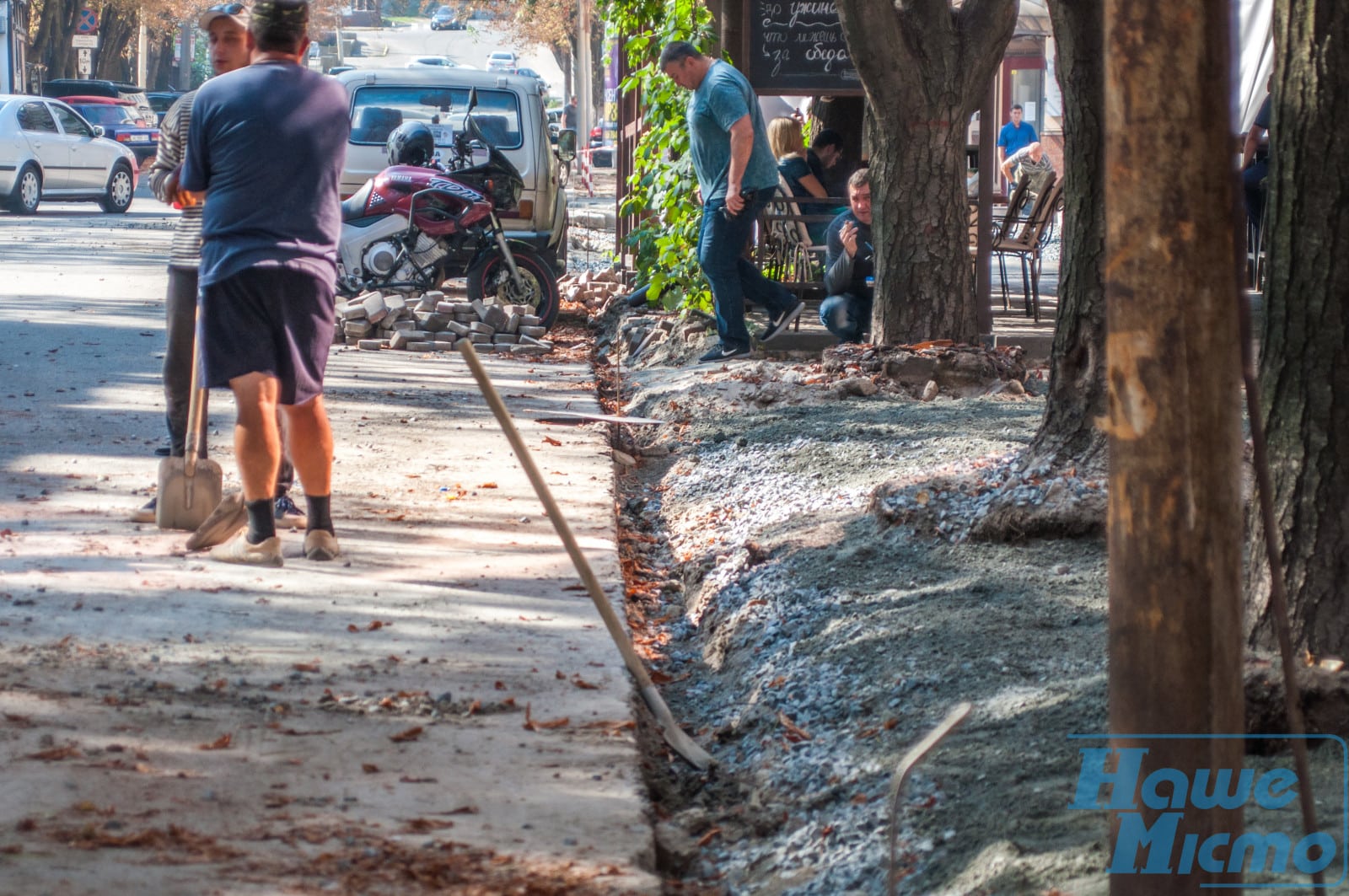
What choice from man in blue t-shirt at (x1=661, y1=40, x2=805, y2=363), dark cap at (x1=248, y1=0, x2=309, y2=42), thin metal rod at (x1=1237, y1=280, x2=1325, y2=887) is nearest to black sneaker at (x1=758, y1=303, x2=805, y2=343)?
man in blue t-shirt at (x1=661, y1=40, x2=805, y2=363)

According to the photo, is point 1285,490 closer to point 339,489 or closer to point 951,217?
point 339,489

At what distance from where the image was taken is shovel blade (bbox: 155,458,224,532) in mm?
5719

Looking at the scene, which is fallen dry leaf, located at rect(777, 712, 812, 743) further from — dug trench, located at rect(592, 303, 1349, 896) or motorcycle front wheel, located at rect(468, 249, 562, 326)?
motorcycle front wheel, located at rect(468, 249, 562, 326)

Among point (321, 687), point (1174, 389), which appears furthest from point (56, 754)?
point (1174, 389)

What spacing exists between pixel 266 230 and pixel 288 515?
4.24 ft

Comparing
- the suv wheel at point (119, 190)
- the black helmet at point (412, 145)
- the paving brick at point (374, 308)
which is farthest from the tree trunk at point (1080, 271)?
the suv wheel at point (119, 190)

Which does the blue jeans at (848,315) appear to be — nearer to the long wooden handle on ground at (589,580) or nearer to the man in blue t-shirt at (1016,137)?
the long wooden handle on ground at (589,580)

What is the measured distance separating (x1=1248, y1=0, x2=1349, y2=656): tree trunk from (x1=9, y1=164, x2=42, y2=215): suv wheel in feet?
76.3

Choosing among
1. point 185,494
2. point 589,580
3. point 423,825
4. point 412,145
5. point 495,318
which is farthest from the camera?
point 412,145

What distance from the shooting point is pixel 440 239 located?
12.3m

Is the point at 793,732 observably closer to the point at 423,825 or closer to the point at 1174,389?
the point at 423,825

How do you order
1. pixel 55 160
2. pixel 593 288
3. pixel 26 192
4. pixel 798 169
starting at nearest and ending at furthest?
pixel 798 169
pixel 593 288
pixel 26 192
pixel 55 160

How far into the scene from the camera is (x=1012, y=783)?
3334 millimetres

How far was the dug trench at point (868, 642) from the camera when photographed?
3258mm
